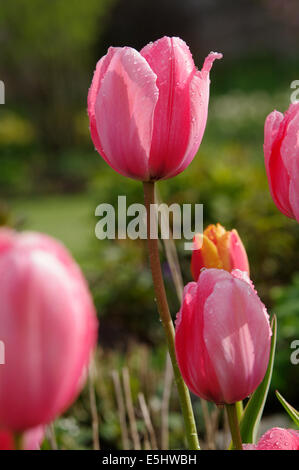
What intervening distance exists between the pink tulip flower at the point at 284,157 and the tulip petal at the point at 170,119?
0.23 feet

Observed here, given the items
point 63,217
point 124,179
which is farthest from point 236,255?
point 63,217

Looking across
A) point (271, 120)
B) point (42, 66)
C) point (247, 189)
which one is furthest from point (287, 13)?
point (271, 120)

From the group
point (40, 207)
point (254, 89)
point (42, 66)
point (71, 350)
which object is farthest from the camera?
point (254, 89)

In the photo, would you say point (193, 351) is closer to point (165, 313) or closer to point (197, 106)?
point (165, 313)

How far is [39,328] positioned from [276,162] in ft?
1.03

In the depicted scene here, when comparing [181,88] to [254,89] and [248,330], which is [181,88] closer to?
[248,330]

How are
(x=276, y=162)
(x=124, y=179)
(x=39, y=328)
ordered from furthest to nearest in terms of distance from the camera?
(x=124, y=179), (x=276, y=162), (x=39, y=328)

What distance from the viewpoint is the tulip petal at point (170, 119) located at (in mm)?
497

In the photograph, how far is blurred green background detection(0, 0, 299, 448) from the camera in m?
2.39

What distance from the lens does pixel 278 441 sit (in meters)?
0.43

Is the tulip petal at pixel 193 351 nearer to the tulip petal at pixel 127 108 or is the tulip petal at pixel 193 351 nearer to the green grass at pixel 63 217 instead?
the tulip petal at pixel 127 108

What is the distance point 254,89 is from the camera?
12.7 m
